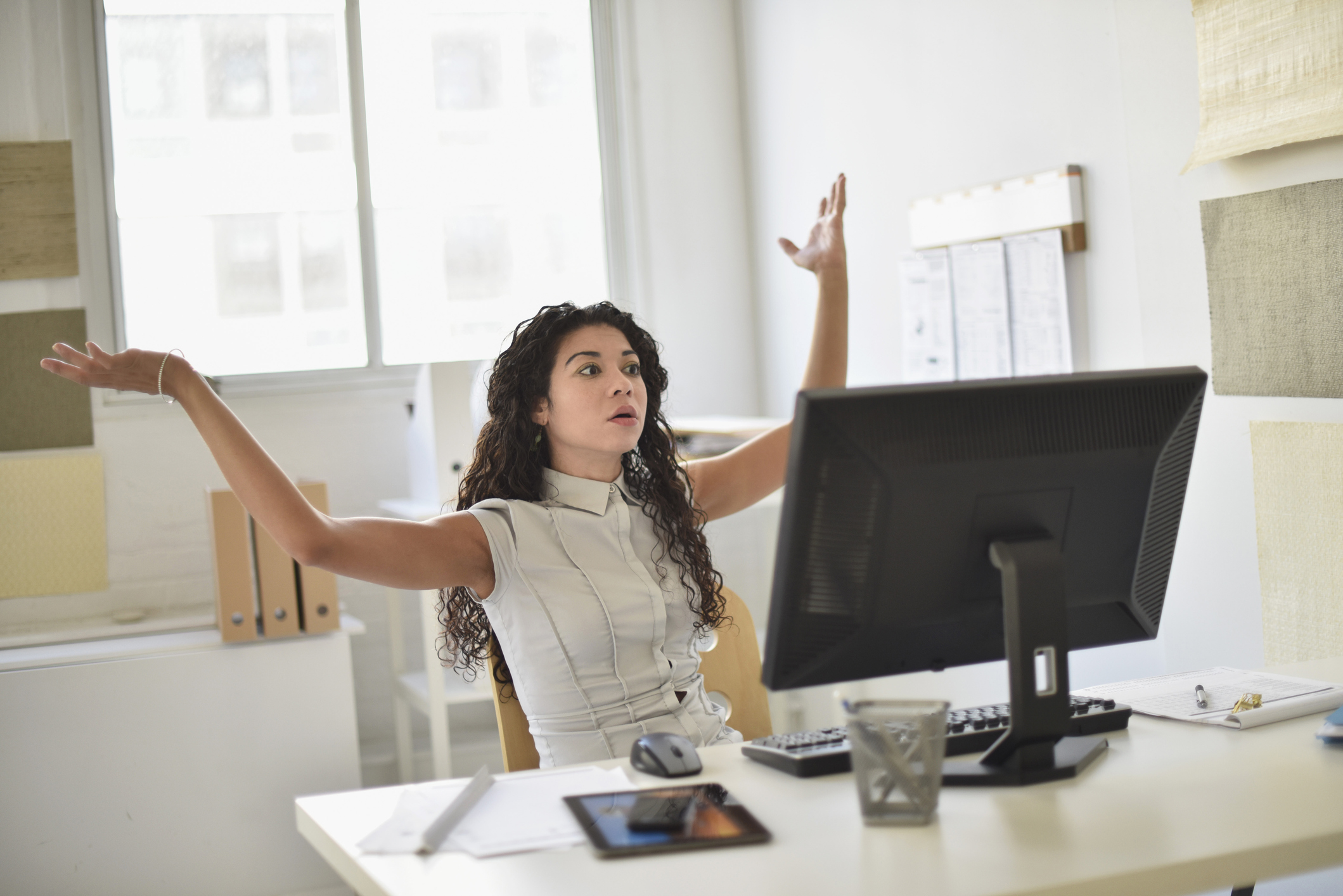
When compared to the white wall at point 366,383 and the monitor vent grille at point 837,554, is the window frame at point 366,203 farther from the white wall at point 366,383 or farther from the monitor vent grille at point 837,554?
the monitor vent grille at point 837,554

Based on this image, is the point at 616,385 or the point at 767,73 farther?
the point at 767,73

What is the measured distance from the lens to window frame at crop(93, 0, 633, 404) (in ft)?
10.9

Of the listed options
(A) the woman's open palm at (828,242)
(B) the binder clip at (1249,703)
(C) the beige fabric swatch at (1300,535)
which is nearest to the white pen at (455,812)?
(B) the binder clip at (1249,703)

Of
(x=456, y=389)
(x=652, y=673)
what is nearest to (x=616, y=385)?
(x=652, y=673)

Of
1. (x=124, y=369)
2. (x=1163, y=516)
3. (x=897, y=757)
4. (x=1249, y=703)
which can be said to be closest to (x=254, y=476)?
(x=124, y=369)

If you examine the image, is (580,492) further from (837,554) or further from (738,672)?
(837,554)

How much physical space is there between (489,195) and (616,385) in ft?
7.32

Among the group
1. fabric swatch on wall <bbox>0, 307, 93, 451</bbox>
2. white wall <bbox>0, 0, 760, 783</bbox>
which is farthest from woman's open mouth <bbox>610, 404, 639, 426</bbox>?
fabric swatch on wall <bbox>0, 307, 93, 451</bbox>

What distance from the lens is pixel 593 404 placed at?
1.72 m

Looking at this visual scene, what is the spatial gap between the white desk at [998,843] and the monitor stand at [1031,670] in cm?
2

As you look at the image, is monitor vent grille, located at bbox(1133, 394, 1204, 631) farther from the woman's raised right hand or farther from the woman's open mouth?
the woman's raised right hand

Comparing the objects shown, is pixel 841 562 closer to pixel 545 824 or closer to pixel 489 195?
pixel 545 824

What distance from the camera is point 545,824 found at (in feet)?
3.69

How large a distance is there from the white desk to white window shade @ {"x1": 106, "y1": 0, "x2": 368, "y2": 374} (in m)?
2.52
